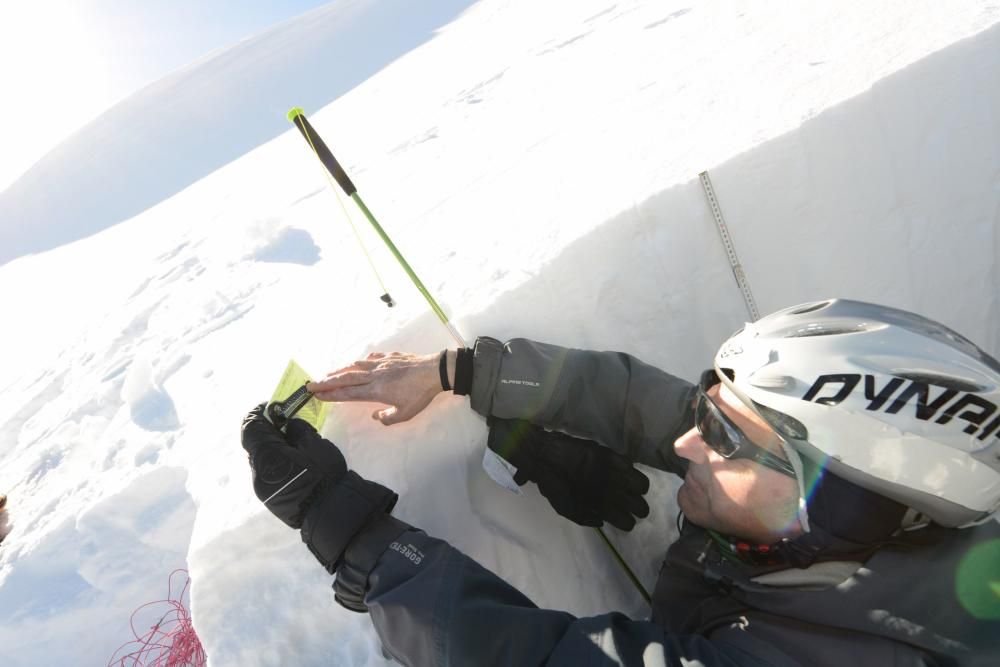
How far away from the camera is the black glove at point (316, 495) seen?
140cm

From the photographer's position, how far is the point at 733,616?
1352 mm

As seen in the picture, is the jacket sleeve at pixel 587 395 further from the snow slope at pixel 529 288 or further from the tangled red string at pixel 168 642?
the tangled red string at pixel 168 642

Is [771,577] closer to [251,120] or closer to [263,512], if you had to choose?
[263,512]

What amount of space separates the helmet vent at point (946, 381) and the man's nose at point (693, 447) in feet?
1.72

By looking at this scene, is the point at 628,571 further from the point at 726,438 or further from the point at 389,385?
the point at 389,385

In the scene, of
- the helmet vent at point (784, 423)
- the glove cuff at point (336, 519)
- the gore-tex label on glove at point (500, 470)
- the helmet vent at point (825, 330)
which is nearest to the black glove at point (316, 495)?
the glove cuff at point (336, 519)

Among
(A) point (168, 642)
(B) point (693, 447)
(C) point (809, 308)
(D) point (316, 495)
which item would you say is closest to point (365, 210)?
(D) point (316, 495)

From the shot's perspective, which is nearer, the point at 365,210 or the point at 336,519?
the point at 336,519

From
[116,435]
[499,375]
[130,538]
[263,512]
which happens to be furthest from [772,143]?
[116,435]

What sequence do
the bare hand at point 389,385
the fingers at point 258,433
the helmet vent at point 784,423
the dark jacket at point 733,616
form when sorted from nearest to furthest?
1. the dark jacket at point 733,616
2. the helmet vent at point 784,423
3. the fingers at point 258,433
4. the bare hand at point 389,385

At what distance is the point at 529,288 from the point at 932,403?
49.0 inches

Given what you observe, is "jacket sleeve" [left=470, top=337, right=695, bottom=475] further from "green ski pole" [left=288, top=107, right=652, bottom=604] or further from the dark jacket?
the dark jacket

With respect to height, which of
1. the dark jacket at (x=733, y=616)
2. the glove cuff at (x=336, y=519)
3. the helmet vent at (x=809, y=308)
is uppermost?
the glove cuff at (x=336, y=519)

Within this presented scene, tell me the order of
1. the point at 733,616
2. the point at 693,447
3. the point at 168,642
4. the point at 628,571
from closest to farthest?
1. the point at 733,616
2. the point at 693,447
3. the point at 628,571
4. the point at 168,642
